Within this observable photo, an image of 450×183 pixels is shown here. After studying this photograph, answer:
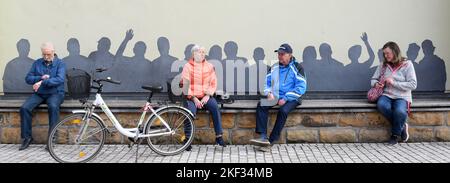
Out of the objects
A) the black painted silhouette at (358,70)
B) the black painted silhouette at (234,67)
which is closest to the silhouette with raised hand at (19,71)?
the black painted silhouette at (234,67)

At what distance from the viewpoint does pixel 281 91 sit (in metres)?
6.96

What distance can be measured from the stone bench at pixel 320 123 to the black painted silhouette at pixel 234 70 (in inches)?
21.3

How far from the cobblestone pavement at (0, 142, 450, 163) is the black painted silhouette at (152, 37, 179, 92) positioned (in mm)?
1180

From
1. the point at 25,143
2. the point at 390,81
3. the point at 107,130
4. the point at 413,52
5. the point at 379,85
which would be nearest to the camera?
the point at 107,130

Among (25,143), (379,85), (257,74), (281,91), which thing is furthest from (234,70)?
(25,143)

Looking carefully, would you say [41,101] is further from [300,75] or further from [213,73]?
[300,75]

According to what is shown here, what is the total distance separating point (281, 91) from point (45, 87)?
332 centimetres

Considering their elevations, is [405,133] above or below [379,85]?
below

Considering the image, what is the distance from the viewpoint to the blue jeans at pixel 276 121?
6777mm

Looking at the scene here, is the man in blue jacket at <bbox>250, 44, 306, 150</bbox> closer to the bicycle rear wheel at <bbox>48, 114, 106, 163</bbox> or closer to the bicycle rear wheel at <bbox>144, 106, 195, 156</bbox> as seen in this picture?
the bicycle rear wheel at <bbox>144, 106, 195, 156</bbox>

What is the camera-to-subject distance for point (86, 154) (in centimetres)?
613

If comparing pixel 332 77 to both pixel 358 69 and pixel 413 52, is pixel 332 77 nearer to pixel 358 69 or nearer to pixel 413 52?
pixel 358 69

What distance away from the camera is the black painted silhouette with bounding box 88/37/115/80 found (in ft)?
24.8

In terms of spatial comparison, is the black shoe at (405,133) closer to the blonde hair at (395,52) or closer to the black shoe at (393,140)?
the black shoe at (393,140)
